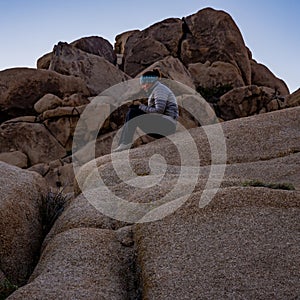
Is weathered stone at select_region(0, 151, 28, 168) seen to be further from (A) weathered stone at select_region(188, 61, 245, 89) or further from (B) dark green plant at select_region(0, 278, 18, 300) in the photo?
(B) dark green plant at select_region(0, 278, 18, 300)

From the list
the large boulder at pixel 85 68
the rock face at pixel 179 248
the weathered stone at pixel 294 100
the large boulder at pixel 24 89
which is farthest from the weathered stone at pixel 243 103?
the rock face at pixel 179 248

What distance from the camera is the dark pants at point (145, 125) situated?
1501 centimetres

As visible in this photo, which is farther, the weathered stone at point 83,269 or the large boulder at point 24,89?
the large boulder at point 24,89

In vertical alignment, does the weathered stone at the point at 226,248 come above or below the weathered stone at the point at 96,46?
below

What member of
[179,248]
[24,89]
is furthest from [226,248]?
[24,89]

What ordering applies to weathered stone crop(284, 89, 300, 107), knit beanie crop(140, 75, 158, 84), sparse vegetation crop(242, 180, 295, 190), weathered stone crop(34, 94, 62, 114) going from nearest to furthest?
sparse vegetation crop(242, 180, 295, 190) → knit beanie crop(140, 75, 158, 84) → weathered stone crop(284, 89, 300, 107) → weathered stone crop(34, 94, 62, 114)

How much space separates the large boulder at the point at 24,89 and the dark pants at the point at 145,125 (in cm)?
1348

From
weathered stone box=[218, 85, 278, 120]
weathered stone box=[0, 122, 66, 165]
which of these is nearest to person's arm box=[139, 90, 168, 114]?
weathered stone box=[0, 122, 66, 165]

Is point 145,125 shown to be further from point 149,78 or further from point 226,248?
point 226,248

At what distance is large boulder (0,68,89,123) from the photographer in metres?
28.0

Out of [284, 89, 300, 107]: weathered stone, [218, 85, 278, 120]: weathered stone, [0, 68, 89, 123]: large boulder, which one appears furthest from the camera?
[218, 85, 278, 120]: weathered stone

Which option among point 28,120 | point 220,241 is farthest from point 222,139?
point 28,120

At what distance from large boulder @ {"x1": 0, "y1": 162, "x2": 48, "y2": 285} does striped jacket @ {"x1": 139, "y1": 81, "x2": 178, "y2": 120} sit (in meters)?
4.51

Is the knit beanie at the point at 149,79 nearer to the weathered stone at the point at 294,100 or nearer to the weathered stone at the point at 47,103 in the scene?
the weathered stone at the point at 47,103
